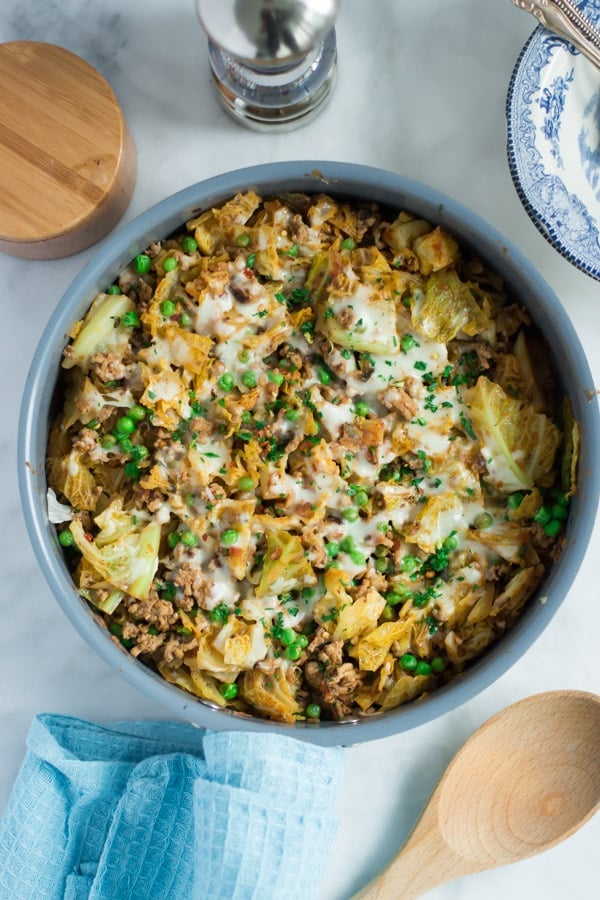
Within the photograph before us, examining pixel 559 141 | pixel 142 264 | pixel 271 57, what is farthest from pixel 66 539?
pixel 559 141

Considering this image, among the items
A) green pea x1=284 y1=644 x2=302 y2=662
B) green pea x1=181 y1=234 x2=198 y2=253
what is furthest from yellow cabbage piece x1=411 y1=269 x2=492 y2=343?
green pea x1=284 y1=644 x2=302 y2=662

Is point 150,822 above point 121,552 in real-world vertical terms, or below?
below

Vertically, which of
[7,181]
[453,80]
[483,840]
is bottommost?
[483,840]

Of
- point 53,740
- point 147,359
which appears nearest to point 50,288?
point 147,359

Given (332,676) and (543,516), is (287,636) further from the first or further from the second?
(543,516)

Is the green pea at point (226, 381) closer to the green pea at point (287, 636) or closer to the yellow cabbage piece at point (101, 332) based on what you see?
the yellow cabbage piece at point (101, 332)

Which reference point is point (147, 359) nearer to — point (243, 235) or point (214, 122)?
point (243, 235)

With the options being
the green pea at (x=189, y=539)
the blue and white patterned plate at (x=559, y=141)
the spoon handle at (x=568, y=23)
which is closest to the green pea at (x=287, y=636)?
the green pea at (x=189, y=539)
